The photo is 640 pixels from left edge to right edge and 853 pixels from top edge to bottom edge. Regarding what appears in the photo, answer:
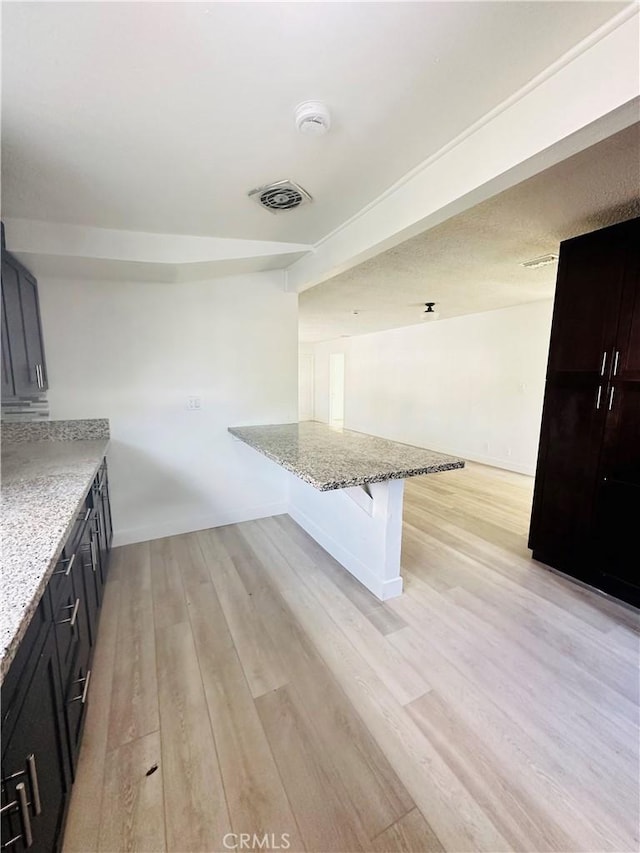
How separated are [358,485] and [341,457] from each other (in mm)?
347

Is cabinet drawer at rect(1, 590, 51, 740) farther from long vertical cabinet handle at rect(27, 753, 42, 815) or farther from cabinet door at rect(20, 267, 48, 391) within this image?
cabinet door at rect(20, 267, 48, 391)

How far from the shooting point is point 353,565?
8.00 feet

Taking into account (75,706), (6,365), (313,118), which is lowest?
(75,706)

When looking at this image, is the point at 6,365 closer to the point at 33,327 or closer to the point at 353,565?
the point at 33,327

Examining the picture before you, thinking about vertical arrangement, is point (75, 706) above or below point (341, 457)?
below

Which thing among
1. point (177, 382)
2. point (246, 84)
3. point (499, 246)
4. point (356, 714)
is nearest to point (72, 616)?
point (356, 714)

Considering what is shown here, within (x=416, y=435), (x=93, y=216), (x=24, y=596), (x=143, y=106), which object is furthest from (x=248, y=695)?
(x=416, y=435)

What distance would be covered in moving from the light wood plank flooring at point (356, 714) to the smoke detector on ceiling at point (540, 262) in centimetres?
243

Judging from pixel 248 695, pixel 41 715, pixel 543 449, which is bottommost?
pixel 248 695

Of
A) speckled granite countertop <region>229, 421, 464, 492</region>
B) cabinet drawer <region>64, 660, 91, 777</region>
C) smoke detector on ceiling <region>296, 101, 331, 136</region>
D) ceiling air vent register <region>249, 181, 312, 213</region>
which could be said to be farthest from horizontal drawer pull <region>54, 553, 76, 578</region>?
ceiling air vent register <region>249, 181, 312, 213</region>

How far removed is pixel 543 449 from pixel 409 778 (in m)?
2.17

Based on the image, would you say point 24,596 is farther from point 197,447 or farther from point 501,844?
point 197,447

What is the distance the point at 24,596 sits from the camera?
2.53 feet

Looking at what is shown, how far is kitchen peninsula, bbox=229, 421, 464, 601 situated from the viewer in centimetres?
184
